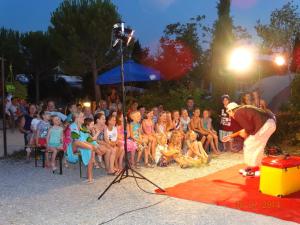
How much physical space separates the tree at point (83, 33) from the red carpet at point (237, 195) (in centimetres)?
1562

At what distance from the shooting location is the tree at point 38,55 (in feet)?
90.3

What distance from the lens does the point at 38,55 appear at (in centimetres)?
2766

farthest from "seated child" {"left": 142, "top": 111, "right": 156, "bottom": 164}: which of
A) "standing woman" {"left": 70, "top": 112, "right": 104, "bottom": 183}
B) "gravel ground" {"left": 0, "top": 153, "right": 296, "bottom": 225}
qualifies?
"standing woman" {"left": 70, "top": 112, "right": 104, "bottom": 183}

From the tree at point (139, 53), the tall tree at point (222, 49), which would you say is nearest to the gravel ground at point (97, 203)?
the tall tree at point (222, 49)

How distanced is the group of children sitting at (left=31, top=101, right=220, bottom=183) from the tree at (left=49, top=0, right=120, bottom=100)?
1325cm

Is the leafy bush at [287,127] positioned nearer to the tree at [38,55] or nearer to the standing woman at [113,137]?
the standing woman at [113,137]

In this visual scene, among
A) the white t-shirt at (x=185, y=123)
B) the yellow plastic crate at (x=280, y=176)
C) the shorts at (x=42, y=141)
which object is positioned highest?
the white t-shirt at (x=185, y=123)

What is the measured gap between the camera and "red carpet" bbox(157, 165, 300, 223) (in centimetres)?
539

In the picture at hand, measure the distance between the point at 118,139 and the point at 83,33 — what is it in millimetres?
15582

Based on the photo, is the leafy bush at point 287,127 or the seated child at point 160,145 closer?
the seated child at point 160,145

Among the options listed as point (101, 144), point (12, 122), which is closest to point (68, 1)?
point (12, 122)

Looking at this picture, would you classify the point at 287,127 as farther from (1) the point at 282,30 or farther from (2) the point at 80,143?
(1) the point at 282,30

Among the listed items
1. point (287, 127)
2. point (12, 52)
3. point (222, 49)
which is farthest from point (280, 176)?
point (12, 52)

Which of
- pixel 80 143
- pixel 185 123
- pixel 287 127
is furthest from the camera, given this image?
pixel 287 127
